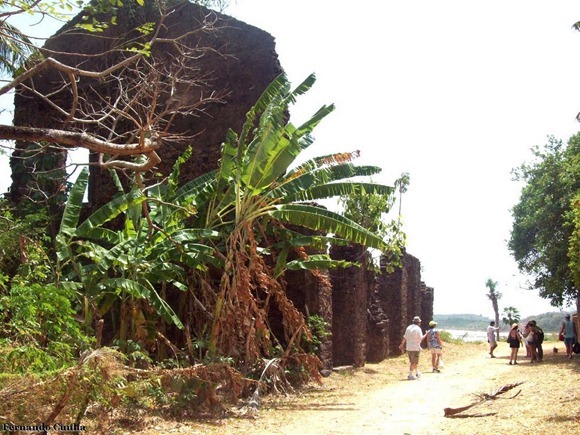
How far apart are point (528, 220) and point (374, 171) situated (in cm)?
1185

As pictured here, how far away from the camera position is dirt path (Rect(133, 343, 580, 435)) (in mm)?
7914

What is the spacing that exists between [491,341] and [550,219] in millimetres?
4227

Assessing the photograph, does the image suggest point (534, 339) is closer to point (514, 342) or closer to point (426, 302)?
point (514, 342)

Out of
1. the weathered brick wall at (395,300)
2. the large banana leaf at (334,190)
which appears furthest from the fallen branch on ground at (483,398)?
the weathered brick wall at (395,300)

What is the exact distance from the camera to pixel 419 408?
31.2 ft

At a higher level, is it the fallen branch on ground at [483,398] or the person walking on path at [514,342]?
the person walking on path at [514,342]

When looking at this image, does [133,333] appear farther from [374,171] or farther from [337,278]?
[337,278]

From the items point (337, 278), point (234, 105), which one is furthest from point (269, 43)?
point (337, 278)

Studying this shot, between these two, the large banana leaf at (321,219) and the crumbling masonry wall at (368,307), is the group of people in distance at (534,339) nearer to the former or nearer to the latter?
the crumbling masonry wall at (368,307)

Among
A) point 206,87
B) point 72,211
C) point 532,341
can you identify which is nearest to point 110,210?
point 72,211

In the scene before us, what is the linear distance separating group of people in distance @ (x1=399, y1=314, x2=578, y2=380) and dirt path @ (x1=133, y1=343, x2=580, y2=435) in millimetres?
593

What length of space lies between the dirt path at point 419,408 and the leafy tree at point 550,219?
6.48 meters

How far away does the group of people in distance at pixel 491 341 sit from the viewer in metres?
13.8

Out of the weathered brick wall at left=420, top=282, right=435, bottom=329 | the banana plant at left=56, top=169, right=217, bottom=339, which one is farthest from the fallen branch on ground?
the weathered brick wall at left=420, top=282, right=435, bottom=329
